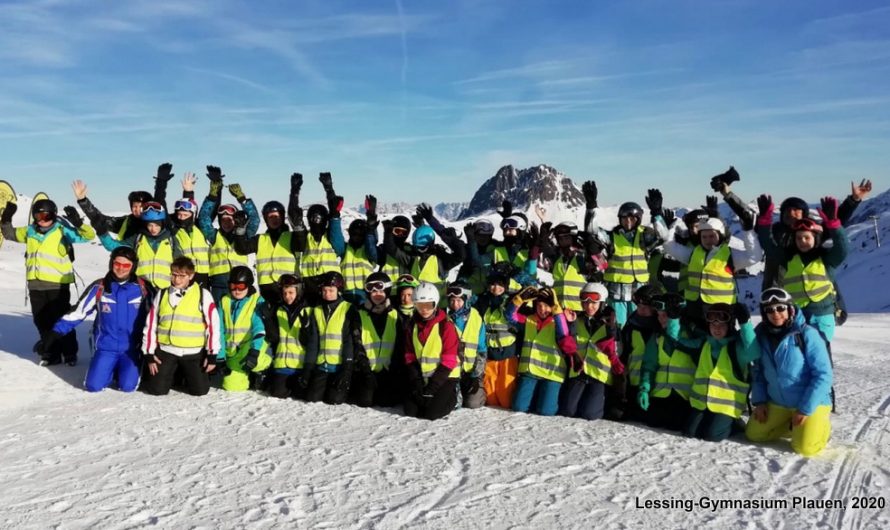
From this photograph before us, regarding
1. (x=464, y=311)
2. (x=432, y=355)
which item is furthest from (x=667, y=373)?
(x=432, y=355)

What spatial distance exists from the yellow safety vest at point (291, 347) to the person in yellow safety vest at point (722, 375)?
385 cm

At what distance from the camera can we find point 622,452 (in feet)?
16.2

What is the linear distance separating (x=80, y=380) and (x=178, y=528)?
4211mm

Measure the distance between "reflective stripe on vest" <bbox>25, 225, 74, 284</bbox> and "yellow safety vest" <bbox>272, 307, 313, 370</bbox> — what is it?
121 inches

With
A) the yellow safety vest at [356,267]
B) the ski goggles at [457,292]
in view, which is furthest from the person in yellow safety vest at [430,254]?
the ski goggles at [457,292]

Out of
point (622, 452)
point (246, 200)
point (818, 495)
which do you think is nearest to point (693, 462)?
point (622, 452)

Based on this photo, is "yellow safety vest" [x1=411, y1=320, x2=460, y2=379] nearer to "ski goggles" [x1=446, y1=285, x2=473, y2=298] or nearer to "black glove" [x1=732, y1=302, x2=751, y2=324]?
"ski goggles" [x1=446, y1=285, x2=473, y2=298]

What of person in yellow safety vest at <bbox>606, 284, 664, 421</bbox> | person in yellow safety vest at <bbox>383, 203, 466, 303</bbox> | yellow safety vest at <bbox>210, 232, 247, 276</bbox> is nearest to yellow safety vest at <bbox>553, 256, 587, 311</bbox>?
person in yellow safety vest at <bbox>383, 203, 466, 303</bbox>

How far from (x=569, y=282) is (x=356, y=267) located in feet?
8.89

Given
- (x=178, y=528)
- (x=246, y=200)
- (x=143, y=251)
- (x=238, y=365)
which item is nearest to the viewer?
(x=178, y=528)

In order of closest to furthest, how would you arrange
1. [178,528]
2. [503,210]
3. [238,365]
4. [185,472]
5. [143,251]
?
1. [178,528]
2. [185,472]
3. [238,365]
4. [143,251]
5. [503,210]

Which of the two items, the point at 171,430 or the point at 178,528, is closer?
the point at 178,528

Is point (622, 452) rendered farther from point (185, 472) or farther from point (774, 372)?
point (185, 472)

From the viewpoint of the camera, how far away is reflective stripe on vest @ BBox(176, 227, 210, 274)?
752cm
